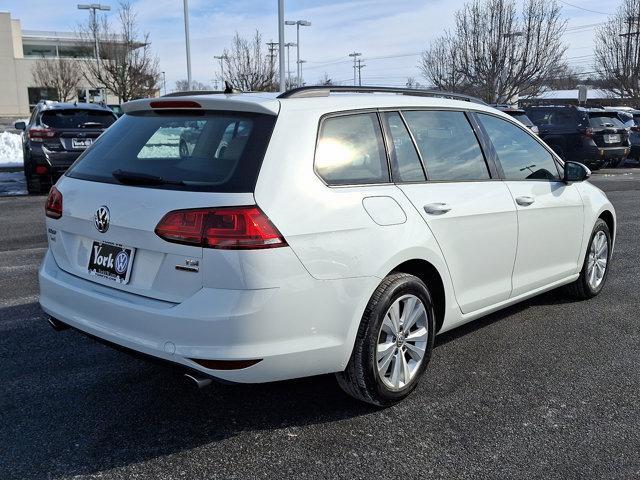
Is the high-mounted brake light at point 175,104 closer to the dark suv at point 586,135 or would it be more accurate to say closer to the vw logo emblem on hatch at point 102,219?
the vw logo emblem on hatch at point 102,219

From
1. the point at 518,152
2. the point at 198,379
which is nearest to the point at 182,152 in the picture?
the point at 198,379

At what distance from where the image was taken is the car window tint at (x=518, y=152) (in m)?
4.56

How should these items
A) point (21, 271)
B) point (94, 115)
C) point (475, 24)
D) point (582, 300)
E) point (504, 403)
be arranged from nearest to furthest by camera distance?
point (504, 403), point (582, 300), point (21, 271), point (94, 115), point (475, 24)

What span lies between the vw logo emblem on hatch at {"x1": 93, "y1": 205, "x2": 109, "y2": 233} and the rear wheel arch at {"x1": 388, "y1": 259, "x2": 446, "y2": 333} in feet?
4.99

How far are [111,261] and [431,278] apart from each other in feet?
5.87

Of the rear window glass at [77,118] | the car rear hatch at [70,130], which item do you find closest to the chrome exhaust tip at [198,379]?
the car rear hatch at [70,130]

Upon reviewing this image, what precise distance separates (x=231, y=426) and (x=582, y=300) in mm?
3589

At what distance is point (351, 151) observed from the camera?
349 centimetres

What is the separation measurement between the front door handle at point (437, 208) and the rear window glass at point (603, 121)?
16436 mm

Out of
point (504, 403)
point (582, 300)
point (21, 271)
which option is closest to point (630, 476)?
point (504, 403)

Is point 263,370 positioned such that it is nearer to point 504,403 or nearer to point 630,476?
point 504,403

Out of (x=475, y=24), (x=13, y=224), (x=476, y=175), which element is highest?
(x=475, y=24)

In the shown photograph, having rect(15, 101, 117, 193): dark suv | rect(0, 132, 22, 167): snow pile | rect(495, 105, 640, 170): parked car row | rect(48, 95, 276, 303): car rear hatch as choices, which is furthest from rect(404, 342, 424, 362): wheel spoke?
rect(0, 132, 22, 167): snow pile

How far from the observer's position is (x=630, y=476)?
9.78 feet
